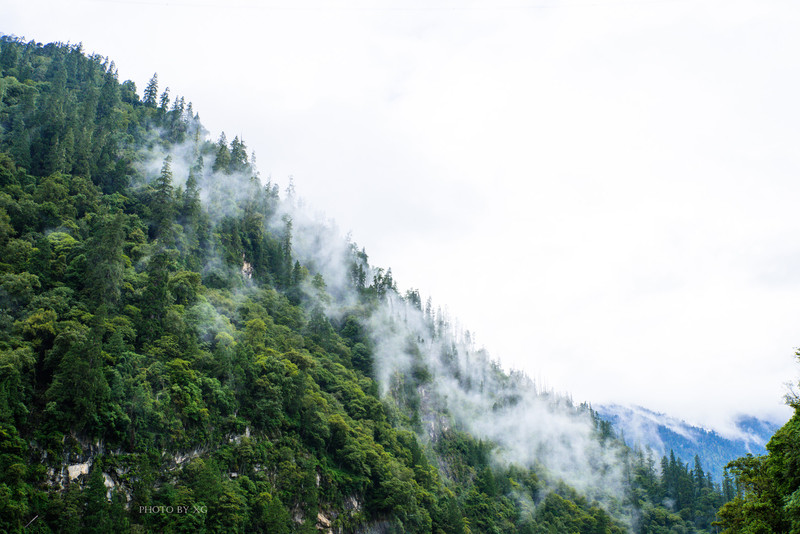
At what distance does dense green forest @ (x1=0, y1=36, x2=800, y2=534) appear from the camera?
40.8m

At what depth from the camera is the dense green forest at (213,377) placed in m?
40.8

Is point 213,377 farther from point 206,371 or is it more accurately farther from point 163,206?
point 163,206

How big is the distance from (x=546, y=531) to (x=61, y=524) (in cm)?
8778

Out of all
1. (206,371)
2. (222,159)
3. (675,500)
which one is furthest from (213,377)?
(675,500)

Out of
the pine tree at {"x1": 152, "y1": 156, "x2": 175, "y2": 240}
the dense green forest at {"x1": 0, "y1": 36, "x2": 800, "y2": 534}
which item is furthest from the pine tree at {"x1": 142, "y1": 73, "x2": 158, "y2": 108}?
the pine tree at {"x1": 152, "y1": 156, "x2": 175, "y2": 240}

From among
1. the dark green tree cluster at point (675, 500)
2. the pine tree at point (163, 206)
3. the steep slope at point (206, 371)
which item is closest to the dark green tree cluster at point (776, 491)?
the steep slope at point (206, 371)

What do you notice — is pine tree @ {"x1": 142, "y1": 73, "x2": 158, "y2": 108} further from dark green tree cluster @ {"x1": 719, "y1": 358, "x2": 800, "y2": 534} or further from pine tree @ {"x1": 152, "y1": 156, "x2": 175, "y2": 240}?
dark green tree cluster @ {"x1": 719, "y1": 358, "x2": 800, "y2": 534}

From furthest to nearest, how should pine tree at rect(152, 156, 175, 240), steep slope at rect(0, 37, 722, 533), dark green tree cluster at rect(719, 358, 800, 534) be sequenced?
pine tree at rect(152, 156, 175, 240), steep slope at rect(0, 37, 722, 533), dark green tree cluster at rect(719, 358, 800, 534)

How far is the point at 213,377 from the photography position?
5816cm

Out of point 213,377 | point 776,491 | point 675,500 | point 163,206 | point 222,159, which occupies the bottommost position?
point 675,500

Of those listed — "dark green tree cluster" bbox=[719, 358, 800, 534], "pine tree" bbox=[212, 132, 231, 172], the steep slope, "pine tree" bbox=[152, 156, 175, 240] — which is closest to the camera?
"dark green tree cluster" bbox=[719, 358, 800, 534]

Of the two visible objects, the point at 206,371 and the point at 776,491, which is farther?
the point at 206,371

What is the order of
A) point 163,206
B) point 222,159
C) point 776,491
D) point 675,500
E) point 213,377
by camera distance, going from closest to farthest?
point 776,491 < point 213,377 < point 163,206 < point 222,159 < point 675,500

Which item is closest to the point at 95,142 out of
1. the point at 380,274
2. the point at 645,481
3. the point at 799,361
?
the point at 380,274
